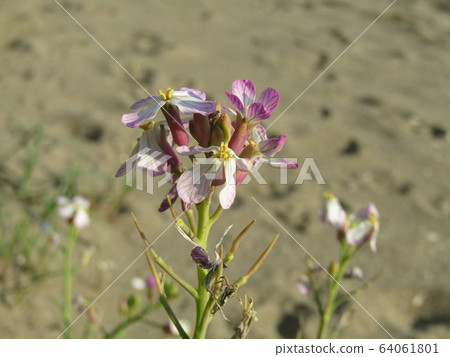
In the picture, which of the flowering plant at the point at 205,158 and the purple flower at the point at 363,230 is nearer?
the flowering plant at the point at 205,158

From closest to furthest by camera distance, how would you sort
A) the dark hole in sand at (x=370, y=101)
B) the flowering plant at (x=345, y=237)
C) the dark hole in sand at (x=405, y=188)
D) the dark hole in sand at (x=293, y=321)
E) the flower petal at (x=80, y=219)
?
the flowering plant at (x=345, y=237) < the flower petal at (x=80, y=219) < the dark hole in sand at (x=293, y=321) < the dark hole in sand at (x=405, y=188) < the dark hole in sand at (x=370, y=101)

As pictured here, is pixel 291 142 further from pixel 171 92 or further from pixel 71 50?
pixel 171 92

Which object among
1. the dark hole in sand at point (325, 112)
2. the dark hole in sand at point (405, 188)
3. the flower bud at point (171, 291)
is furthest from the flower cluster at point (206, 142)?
the dark hole in sand at point (325, 112)

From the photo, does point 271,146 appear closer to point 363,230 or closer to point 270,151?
point 270,151

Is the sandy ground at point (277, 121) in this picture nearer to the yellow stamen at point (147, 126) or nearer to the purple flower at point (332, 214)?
the purple flower at point (332, 214)

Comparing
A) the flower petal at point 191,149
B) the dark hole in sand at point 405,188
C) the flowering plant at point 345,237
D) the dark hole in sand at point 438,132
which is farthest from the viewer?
the dark hole in sand at point 438,132

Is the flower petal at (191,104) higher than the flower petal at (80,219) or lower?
higher

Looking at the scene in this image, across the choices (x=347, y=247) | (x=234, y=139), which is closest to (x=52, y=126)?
(x=347, y=247)
